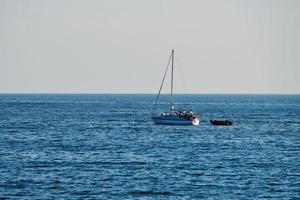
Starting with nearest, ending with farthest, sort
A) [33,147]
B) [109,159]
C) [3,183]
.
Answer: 1. [3,183]
2. [109,159]
3. [33,147]

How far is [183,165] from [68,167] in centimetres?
1101

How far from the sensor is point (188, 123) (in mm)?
131375

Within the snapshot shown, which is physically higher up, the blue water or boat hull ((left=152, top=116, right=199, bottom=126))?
boat hull ((left=152, top=116, right=199, bottom=126))

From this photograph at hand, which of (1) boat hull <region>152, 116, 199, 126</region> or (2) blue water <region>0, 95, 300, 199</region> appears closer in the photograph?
(2) blue water <region>0, 95, 300, 199</region>

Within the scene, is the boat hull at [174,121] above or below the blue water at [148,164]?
above

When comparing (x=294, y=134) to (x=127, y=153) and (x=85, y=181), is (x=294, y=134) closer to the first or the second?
(x=127, y=153)

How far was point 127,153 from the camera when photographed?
3307 inches

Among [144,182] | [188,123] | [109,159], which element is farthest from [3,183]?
[188,123]

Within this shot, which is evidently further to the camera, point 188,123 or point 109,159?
point 188,123

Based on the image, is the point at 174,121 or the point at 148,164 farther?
the point at 174,121

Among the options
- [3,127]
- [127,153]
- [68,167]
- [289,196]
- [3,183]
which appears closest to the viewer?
[289,196]

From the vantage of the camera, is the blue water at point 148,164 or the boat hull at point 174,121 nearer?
the blue water at point 148,164

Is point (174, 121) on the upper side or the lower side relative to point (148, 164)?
upper

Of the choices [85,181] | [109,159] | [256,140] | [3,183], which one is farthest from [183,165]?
[256,140]
